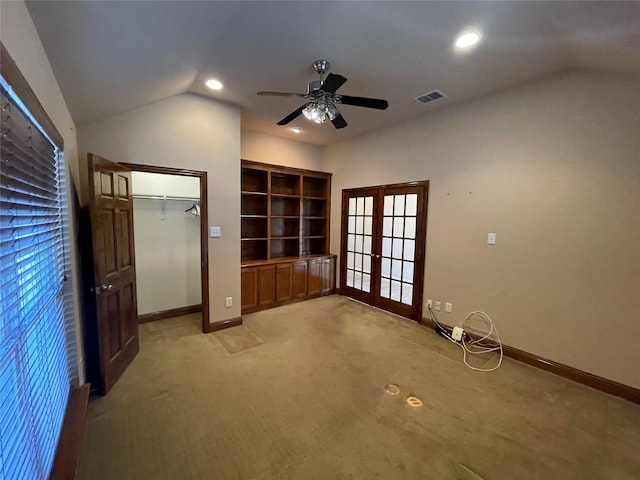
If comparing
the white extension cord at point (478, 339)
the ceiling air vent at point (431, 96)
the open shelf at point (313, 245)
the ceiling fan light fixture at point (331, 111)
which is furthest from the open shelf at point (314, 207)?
the white extension cord at point (478, 339)

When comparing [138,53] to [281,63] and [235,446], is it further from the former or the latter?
[235,446]

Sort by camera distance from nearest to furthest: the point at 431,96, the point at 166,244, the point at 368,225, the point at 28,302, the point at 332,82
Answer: the point at 28,302
the point at 332,82
the point at 431,96
the point at 166,244
the point at 368,225

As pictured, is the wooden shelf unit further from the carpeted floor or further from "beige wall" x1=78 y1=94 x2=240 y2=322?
the carpeted floor

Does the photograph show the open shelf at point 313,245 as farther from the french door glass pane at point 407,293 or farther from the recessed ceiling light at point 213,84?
the recessed ceiling light at point 213,84

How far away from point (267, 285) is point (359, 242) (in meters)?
1.74

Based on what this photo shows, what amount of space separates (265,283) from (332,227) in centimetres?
176

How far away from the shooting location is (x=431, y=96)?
3.21 metres

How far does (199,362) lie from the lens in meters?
2.83

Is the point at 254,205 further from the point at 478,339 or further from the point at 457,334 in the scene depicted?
the point at 478,339

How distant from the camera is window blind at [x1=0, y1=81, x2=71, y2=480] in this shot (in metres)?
Answer: 1.03

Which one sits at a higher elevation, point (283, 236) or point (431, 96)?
point (431, 96)

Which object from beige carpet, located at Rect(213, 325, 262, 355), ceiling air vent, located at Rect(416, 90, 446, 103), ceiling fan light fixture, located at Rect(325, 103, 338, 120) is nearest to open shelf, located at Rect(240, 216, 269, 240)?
beige carpet, located at Rect(213, 325, 262, 355)

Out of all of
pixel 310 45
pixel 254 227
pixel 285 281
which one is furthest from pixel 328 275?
pixel 310 45

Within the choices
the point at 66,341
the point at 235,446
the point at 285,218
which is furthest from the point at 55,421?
the point at 285,218
